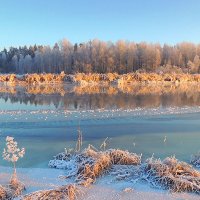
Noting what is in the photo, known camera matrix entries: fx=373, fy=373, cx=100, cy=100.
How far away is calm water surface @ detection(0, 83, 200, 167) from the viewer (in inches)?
281

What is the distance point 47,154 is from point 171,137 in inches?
114

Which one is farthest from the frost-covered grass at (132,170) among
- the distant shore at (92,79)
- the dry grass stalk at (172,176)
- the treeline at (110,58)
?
the treeline at (110,58)

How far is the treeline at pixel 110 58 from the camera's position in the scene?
5497cm

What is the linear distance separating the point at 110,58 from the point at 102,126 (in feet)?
146

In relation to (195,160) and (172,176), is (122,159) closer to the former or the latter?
(172,176)

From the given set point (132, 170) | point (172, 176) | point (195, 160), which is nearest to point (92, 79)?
point (195, 160)

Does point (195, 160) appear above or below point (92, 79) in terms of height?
below

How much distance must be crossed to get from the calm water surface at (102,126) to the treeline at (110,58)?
38.8 meters

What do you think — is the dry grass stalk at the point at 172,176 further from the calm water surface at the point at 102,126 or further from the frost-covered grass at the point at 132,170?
the calm water surface at the point at 102,126

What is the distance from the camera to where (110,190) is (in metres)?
4.71

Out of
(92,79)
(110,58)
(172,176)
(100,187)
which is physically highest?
(110,58)

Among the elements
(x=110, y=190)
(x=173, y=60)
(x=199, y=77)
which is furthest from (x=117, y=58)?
(x=110, y=190)

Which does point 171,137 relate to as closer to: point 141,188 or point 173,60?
point 141,188

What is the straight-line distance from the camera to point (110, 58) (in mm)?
53469
